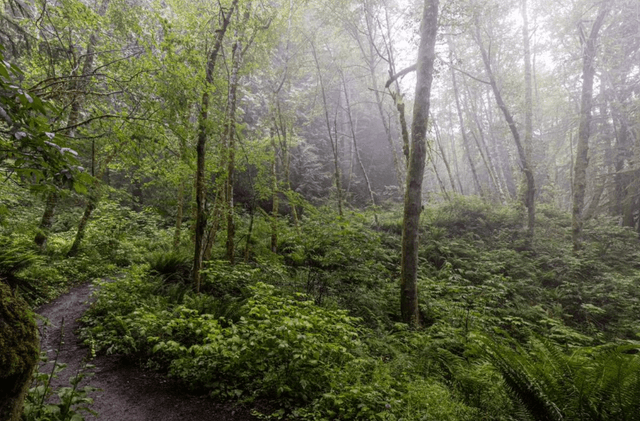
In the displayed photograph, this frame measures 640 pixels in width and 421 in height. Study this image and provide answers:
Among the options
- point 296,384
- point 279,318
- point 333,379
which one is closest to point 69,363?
→ point 279,318

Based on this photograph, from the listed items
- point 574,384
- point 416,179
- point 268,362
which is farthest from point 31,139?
point 416,179

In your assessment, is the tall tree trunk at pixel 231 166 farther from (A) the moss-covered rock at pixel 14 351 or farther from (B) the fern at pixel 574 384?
(B) the fern at pixel 574 384

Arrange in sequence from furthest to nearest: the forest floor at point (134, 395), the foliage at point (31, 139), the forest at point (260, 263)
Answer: the forest floor at point (134, 395)
the forest at point (260, 263)
the foliage at point (31, 139)

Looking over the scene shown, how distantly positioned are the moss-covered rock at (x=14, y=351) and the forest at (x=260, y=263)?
0.05 feet

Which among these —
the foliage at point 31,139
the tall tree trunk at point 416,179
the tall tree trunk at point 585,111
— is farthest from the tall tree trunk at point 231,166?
the tall tree trunk at point 585,111

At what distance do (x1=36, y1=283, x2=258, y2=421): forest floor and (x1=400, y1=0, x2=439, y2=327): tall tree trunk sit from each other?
13.6 feet

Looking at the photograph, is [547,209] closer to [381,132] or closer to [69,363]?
[381,132]

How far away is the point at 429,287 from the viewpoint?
7.55 m

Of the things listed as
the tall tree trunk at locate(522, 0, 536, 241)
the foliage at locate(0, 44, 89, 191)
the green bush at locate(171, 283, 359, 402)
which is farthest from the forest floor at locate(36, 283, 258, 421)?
Result: the tall tree trunk at locate(522, 0, 536, 241)

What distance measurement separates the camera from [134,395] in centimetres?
368

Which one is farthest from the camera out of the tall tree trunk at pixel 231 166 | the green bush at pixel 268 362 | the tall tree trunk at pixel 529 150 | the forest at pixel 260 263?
the tall tree trunk at pixel 529 150

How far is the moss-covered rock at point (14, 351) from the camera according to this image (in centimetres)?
177

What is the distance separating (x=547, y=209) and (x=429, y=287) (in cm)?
1188

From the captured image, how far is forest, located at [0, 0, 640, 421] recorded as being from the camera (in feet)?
8.61
